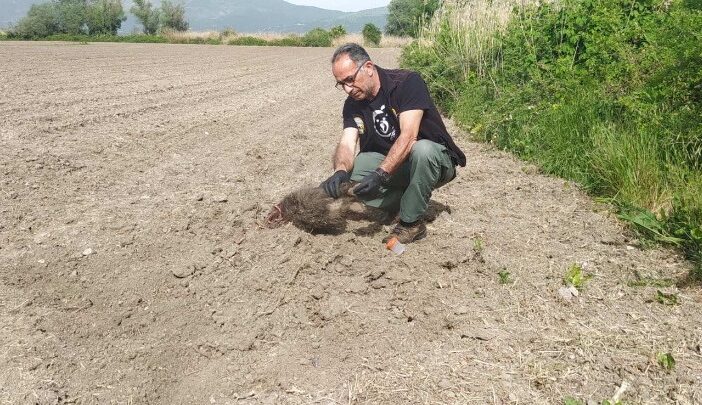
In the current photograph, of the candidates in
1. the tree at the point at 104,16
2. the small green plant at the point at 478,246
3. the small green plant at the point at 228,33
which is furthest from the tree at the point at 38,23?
the small green plant at the point at 478,246

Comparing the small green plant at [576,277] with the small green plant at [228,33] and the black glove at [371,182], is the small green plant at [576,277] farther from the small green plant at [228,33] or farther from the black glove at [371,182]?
the small green plant at [228,33]

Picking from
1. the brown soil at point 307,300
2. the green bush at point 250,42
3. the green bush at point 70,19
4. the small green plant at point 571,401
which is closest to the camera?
the small green plant at point 571,401

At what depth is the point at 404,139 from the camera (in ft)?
10.1

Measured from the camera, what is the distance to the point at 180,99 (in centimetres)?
919

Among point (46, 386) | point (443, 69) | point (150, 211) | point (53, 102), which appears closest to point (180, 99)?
point (53, 102)

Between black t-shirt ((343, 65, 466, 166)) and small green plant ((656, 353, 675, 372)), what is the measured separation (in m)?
1.59

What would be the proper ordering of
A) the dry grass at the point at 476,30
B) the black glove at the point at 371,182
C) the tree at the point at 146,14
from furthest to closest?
1. the tree at the point at 146,14
2. the dry grass at the point at 476,30
3. the black glove at the point at 371,182

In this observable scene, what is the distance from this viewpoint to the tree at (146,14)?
5988 cm

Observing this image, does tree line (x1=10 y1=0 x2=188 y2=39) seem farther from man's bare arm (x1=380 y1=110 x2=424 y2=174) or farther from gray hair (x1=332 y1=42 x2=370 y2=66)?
man's bare arm (x1=380 y1=110 x2=424 y2=174)

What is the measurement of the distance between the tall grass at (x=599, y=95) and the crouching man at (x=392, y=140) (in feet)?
4.61

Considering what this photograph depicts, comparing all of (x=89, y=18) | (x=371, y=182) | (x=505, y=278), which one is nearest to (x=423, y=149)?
(x=371, y=182)

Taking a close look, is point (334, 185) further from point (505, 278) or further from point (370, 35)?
point (370, 35)

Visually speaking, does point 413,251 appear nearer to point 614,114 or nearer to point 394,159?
point 394,159

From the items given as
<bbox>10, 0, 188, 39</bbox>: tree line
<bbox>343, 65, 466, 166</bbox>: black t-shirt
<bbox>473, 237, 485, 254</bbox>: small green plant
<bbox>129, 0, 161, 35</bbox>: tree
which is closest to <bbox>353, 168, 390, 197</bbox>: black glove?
<bbox>343, 65, 466, 166</bbox>: black t-shirt
